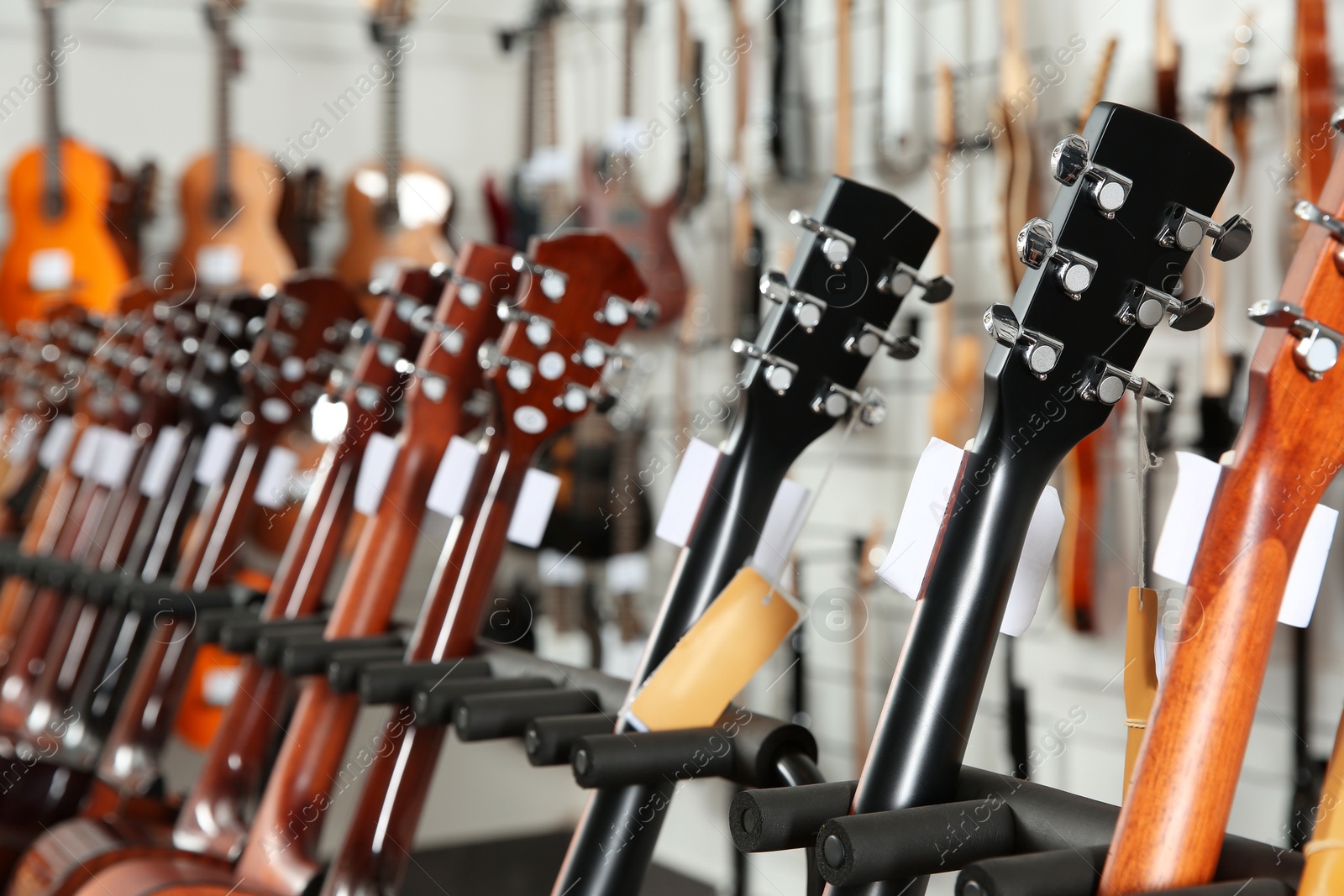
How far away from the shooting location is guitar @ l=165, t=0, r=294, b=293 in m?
3.59

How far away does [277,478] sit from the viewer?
5.97 ft

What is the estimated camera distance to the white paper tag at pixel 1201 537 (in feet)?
2.37

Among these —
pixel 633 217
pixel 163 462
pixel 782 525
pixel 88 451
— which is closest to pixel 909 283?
pixel 782 525

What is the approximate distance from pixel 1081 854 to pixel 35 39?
395 cm

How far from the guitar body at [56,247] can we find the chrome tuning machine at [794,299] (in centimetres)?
289

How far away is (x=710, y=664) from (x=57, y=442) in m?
2.00

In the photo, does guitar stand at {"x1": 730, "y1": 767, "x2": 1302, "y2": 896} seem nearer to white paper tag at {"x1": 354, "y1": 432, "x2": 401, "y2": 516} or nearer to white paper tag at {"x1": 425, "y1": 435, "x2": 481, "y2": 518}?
white paper tag at {"x1": 425, "y1": 435, "x2": 481, "y2": 518}

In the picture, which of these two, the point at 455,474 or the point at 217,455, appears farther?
the point at 217,455

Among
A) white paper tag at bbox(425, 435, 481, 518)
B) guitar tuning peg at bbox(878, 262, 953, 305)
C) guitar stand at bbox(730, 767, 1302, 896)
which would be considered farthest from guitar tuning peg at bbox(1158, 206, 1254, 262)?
white paper tag at bbox(425, 435, 481, 518)

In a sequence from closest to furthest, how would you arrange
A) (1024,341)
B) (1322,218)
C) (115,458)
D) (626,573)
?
(1322,218) → (1024,341) → (115,458) → (626,573)

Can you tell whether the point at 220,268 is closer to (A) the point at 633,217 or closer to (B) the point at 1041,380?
(A) the point at 633,217

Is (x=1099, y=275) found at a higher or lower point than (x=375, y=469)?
higher

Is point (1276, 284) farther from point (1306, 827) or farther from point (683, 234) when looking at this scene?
point (683, 234)

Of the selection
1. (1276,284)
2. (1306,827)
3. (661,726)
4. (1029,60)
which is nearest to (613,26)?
(1029,60)
